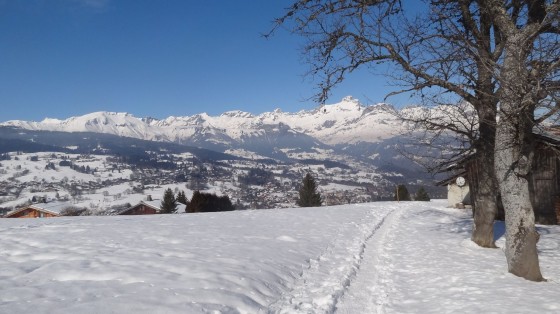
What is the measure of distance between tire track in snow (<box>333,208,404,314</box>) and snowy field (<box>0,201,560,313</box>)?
3 centimetres

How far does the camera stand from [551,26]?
709cm

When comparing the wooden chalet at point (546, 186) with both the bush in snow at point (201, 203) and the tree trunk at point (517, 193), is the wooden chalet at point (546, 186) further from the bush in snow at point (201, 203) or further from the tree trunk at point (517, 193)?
the bush in snow at point (201, 203)

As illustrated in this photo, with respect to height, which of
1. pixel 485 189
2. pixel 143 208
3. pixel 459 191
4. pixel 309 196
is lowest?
pixel 143 208

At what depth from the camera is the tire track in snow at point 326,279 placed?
20.1 ft

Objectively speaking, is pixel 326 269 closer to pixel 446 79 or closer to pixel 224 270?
pixel 224 270

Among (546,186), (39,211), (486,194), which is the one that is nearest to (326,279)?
(486,194)

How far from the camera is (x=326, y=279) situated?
788cm

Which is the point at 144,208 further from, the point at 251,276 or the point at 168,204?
the point at 251,276

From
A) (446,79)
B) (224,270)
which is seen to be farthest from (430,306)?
(446,79)

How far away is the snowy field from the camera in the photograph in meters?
5.50

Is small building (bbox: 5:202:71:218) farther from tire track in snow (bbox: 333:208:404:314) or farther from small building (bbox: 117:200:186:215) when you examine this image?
tire track in snow (bbox: 333:208:404:314)

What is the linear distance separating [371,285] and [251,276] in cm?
259

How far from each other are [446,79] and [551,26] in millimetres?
2009

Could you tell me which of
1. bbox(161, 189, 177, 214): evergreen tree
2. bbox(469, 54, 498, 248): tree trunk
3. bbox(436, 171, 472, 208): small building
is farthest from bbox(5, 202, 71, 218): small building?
bbox(469, 54, 498, 248): tree trunk
